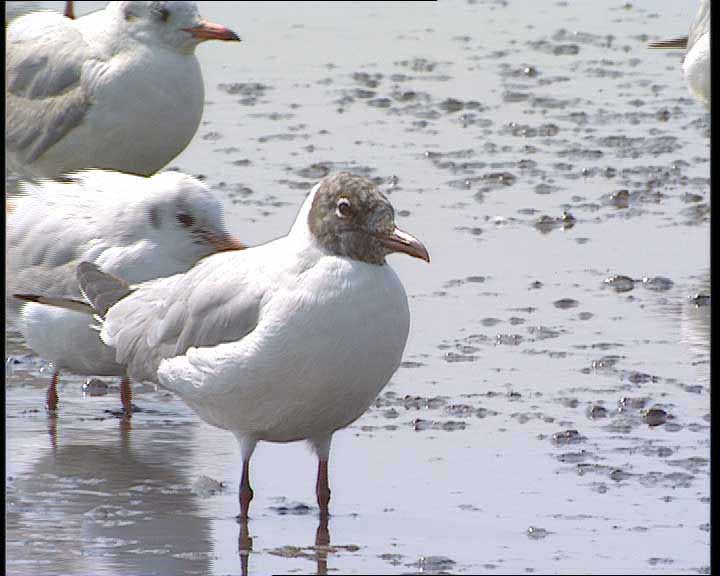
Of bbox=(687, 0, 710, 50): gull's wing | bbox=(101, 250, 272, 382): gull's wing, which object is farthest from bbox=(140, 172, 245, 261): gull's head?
bbox=(687, 0, 710, 50): gull's wing

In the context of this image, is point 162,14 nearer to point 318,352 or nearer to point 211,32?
point 211,32

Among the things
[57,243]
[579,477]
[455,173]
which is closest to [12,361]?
[57,243]

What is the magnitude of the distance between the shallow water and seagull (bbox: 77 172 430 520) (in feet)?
1.18

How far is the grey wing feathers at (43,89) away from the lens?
1077cm

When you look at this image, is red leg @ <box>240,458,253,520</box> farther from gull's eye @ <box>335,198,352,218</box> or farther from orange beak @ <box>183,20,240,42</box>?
orange beak @ <box>183,20,240,42</box>

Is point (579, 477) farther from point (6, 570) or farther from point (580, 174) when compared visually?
point (580, 174)

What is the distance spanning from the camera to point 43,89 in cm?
1095

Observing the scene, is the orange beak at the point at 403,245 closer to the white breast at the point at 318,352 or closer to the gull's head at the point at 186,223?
the white breast at the point at 318,352

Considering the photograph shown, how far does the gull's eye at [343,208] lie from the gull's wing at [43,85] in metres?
4.29

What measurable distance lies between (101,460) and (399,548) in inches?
61.4

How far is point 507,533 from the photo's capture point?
6629mm

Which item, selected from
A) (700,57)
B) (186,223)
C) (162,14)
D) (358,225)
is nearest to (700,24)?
(700,57)

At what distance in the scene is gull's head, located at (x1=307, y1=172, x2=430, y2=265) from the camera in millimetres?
6633

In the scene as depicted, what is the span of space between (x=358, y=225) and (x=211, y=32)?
4232 millimetres
